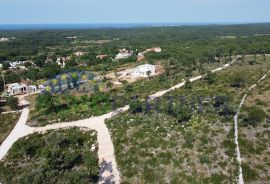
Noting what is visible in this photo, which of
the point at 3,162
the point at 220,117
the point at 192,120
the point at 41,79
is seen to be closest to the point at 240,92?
the point at 220,117

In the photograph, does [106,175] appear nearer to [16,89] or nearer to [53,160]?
[53,160]

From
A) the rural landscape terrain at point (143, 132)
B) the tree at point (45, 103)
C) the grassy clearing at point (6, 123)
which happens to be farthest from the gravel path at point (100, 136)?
the tree at point (45, 103)

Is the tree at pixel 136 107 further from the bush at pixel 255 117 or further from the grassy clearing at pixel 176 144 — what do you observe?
the bush at pixel 255 117

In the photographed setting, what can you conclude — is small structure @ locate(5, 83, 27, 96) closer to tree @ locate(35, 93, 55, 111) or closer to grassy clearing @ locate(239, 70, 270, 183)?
tree @ locate(35, 93, 55, 111)

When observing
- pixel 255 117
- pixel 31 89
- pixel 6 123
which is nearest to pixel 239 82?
pixel 255 117

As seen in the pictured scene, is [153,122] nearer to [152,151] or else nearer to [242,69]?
[152,151]

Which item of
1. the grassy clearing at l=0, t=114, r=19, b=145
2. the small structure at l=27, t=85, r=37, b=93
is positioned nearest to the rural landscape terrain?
the small structure at l=27, t=85, r=37, b=93
